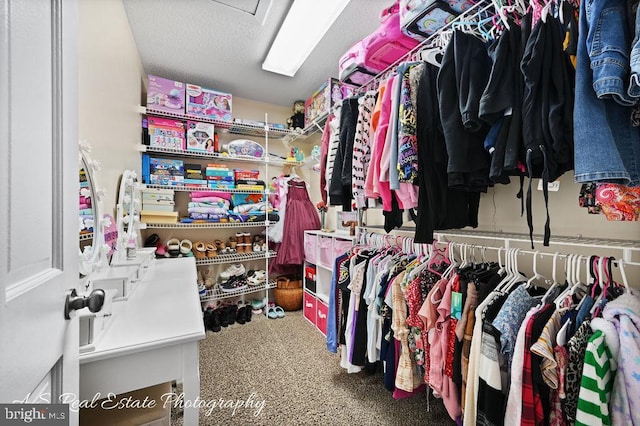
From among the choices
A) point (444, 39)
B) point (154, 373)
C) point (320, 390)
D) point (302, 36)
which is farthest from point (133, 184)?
point (444, 39)

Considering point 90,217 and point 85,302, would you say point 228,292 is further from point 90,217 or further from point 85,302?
point 85,302

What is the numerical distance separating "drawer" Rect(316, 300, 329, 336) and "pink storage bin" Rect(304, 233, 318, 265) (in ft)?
1.30

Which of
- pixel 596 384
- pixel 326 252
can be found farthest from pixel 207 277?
pixel 596 384

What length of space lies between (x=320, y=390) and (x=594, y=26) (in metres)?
1.93

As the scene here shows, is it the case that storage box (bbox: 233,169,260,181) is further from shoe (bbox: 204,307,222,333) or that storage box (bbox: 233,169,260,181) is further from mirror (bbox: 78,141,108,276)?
mirror (bbox: 78,141,108,276)

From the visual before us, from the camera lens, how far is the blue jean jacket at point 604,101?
63 cm

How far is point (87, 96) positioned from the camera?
1.09m

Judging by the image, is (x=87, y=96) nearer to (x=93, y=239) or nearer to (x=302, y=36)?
(x=93, y=239)

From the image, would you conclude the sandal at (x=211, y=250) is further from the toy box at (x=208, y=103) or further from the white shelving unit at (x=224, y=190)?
the toy box at (x=208, y=103)

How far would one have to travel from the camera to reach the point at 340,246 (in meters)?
2.13

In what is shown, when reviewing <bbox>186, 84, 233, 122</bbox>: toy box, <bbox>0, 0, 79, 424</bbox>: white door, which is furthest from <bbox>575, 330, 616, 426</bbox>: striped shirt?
<bbox>186, 84, 233, 122</bbox>: toy box

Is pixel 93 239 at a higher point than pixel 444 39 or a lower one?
lower

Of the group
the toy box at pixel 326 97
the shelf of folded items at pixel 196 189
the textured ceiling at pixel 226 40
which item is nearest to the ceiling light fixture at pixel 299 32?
the textured ceiling at pixel 226 40

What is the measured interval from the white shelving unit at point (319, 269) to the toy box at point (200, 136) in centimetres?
131
